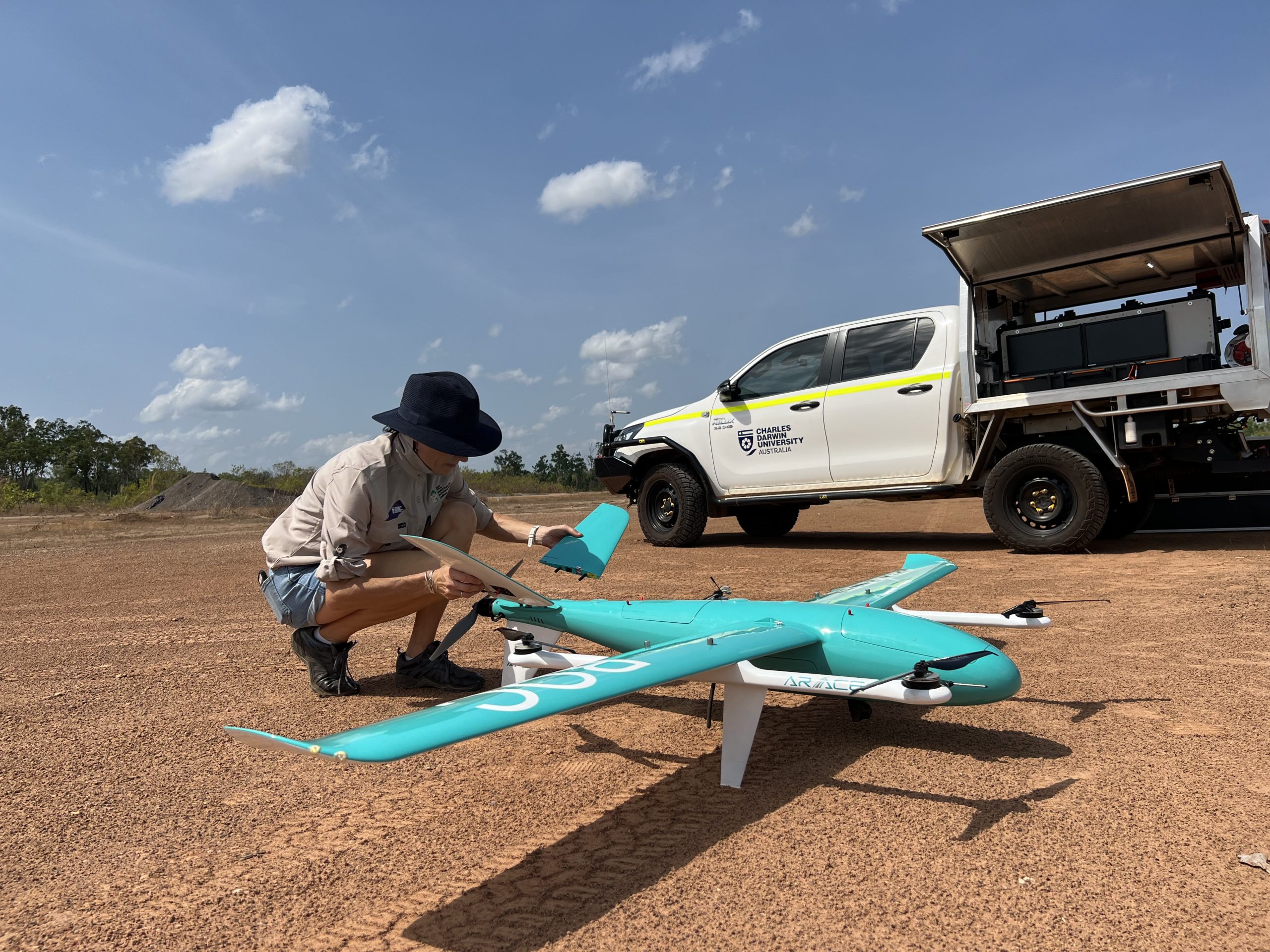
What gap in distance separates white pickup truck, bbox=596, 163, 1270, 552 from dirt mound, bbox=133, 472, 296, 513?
26.4m

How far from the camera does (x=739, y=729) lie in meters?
2.59

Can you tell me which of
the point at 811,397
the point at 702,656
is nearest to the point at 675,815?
the point at 702,656

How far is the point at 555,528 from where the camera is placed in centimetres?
388

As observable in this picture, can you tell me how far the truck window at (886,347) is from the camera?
26.0 ft

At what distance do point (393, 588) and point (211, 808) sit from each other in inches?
43.2

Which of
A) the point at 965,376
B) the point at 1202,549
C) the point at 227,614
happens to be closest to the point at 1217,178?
the point at 965,376

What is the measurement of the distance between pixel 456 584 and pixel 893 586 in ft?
7.03

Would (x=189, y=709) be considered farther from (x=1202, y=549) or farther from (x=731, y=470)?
(x=1202, y=549)

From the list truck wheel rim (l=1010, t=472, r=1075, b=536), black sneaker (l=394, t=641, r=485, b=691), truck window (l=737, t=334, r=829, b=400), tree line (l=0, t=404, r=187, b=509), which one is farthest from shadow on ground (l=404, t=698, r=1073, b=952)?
tree line (l=0, t=404, r=187, b=509)

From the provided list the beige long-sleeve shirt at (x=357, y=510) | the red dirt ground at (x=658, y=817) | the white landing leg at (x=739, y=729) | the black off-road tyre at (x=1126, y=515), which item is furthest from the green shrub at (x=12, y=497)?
the white landing leg at (x=739, y=729)

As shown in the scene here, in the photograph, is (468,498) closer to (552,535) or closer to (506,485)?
(552,535)

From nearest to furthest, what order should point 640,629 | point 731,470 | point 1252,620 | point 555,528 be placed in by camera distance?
point 640,629 → point 555,528 → point 1252,620 → point 731,470

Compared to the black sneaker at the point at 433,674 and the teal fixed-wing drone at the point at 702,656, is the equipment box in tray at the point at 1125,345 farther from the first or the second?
the black sneaker at the point at 433,674

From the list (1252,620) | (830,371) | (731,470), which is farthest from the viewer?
(731,470)
